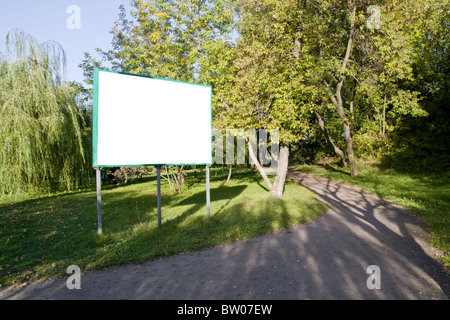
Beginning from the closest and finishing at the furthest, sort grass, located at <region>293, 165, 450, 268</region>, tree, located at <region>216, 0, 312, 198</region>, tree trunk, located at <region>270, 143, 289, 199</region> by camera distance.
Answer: grass, located at <region>293, 165, 450, 268</region> → tree, located at <region>216, 0, 312, 198</region> → tree trunk, located at <region>270, 143, 289, 199</region>

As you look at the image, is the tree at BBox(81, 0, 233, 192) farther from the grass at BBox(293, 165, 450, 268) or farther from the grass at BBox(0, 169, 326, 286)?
the grass at BBox(293, 165, 450, 268)

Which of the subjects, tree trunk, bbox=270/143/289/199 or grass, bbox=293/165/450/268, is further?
tree trunk, bbox=270/143/289/199

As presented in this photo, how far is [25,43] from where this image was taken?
515 inches

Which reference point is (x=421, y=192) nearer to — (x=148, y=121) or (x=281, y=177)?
(x=281, y=177)

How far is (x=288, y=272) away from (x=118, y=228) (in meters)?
5.41

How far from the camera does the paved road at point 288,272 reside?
4020 millimetres

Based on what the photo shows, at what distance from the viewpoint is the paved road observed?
13.2 feet

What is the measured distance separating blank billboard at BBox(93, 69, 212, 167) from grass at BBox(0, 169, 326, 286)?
1.92m

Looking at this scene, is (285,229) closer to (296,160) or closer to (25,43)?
(25,43)

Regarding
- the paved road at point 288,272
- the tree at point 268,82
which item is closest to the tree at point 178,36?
the tree at point 268,82

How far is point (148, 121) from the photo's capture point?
746 centimetres

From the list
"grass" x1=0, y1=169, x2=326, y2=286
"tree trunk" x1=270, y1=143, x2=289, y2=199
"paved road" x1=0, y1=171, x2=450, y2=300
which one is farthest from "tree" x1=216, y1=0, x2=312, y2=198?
"paved road" x1=0, y1=171, x2=450, y2=300

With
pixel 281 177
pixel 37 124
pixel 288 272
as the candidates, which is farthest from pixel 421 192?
pixel 37 124

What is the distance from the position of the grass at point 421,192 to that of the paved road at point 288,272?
401 mm
